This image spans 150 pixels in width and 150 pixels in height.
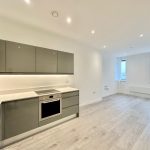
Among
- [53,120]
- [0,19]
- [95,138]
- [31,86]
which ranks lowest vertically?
[95,138]

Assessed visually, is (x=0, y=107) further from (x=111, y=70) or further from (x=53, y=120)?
(x=111, y=70)

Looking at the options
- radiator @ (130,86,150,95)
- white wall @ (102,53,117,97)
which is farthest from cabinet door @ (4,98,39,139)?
radiator @ (130,86,150,95)

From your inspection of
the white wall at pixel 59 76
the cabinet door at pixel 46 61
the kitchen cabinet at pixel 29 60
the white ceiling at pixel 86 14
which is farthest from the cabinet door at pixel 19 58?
the white ceiling at pixel 86 14

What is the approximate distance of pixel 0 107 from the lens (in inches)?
84.5

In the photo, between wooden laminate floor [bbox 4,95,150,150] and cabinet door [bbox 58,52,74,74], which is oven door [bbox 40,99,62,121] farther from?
cabinet door [bbox 58,52,74,74]

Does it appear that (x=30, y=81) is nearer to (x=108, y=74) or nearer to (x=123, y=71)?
(x=108, y=74)

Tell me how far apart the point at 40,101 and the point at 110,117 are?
2.35 meters

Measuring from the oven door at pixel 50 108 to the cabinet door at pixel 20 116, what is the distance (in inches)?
5.4

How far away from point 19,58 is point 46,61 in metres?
0.74

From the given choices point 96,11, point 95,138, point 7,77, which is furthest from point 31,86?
point 96,11

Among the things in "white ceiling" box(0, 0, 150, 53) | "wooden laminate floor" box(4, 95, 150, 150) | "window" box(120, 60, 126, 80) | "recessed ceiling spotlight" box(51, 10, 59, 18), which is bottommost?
"wooden laminate floor" box(4, 95, 150, 150)

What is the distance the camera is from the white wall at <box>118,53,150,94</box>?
672cm

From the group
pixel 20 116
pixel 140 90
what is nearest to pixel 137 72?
pixel 140 90

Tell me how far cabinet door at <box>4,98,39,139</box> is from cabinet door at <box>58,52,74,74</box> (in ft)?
4.43
